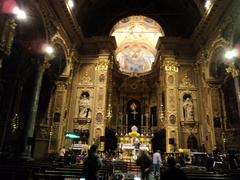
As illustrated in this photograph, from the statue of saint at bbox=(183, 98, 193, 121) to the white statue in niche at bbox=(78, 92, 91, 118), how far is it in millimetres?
8597

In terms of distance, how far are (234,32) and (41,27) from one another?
12.4 m

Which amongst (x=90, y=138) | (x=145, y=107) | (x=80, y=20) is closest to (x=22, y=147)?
(x=90, y=138)

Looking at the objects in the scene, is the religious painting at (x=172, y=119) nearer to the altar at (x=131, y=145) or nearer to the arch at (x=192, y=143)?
the arch at (x=192, y=143)

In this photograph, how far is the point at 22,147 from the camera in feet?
40.8

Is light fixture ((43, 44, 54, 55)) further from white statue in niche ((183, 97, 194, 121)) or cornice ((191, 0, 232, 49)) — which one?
white statue in niche ((183, 97, 194, 121))

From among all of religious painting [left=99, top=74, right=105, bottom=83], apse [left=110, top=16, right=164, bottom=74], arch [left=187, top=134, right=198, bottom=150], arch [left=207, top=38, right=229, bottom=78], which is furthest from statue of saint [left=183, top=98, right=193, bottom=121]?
apse [left=110, top=16, right=164, bottom=74]

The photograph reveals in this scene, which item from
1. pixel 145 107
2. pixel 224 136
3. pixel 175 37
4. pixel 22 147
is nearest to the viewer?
pixel 22 147

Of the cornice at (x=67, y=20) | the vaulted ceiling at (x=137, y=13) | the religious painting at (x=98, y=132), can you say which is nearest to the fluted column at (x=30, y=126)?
the cornice at (x=67, y=20)

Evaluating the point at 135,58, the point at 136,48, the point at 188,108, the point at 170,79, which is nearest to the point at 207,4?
the point at 170,79

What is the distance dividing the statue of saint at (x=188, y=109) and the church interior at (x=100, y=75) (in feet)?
0.29

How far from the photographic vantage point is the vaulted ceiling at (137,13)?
72.3 ft

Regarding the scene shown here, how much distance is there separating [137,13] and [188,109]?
11.7m

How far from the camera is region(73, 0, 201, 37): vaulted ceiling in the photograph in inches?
867

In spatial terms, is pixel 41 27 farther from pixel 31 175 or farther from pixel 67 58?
pixel 31 175
